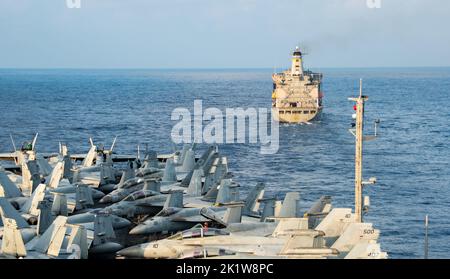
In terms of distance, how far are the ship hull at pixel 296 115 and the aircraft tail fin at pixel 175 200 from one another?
72.7 meters

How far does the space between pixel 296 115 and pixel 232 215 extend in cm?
7746

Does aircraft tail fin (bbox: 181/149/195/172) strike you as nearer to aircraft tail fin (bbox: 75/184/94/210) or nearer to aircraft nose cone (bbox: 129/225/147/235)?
aircraft tail fin (bbox: 75/184/94/210)

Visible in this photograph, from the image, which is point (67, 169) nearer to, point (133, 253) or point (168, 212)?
point (168, 212)

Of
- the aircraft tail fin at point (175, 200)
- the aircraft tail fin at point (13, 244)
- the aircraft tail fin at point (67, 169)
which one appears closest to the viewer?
the aircraft tail fin at point (13, 244)

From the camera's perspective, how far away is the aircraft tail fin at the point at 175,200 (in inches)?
1705

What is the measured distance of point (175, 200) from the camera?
143ft

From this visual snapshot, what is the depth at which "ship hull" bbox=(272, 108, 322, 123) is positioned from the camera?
115 m

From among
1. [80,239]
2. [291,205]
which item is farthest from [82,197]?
[80,239]

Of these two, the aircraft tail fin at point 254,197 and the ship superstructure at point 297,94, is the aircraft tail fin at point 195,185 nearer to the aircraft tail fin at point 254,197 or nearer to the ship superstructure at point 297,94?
the aircraft tail fin at point 254,197

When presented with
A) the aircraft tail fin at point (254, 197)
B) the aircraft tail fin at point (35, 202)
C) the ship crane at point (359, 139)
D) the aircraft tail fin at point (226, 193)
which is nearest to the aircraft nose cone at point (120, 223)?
the aircraft tail fin at point (35, 202)

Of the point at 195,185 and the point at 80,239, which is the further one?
the point at 195,185
